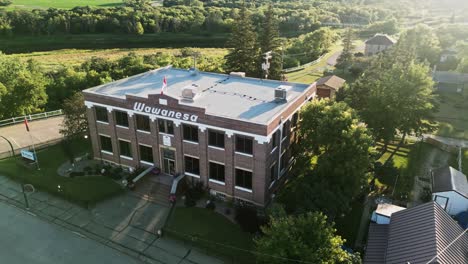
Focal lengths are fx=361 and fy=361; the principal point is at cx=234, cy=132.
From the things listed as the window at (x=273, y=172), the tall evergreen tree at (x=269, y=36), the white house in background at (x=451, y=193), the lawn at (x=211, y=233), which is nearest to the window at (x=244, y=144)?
the window at (x=273, y=172)

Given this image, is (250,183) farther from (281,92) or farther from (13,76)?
(13,76)

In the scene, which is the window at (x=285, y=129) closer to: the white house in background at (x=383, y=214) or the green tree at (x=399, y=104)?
the green tree at (x=399, y=104)

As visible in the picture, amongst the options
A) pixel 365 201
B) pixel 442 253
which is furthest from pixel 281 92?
pixel 442 253

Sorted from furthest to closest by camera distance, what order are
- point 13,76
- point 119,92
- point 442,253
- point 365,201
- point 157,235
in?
point 13,76
point 119,92
point 365,201
point 157,235
point 442,253

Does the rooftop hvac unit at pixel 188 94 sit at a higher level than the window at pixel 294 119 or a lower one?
higher

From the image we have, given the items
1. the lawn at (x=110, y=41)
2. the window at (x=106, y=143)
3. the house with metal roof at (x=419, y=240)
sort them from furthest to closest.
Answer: the lawn at (x=110, y=41), the window at (x=106, y=143), the house with metal roof at (x=419, y=240)

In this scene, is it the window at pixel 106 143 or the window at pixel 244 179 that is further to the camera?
the window at pixel 106 143

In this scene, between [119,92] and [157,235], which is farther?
[119,92]
